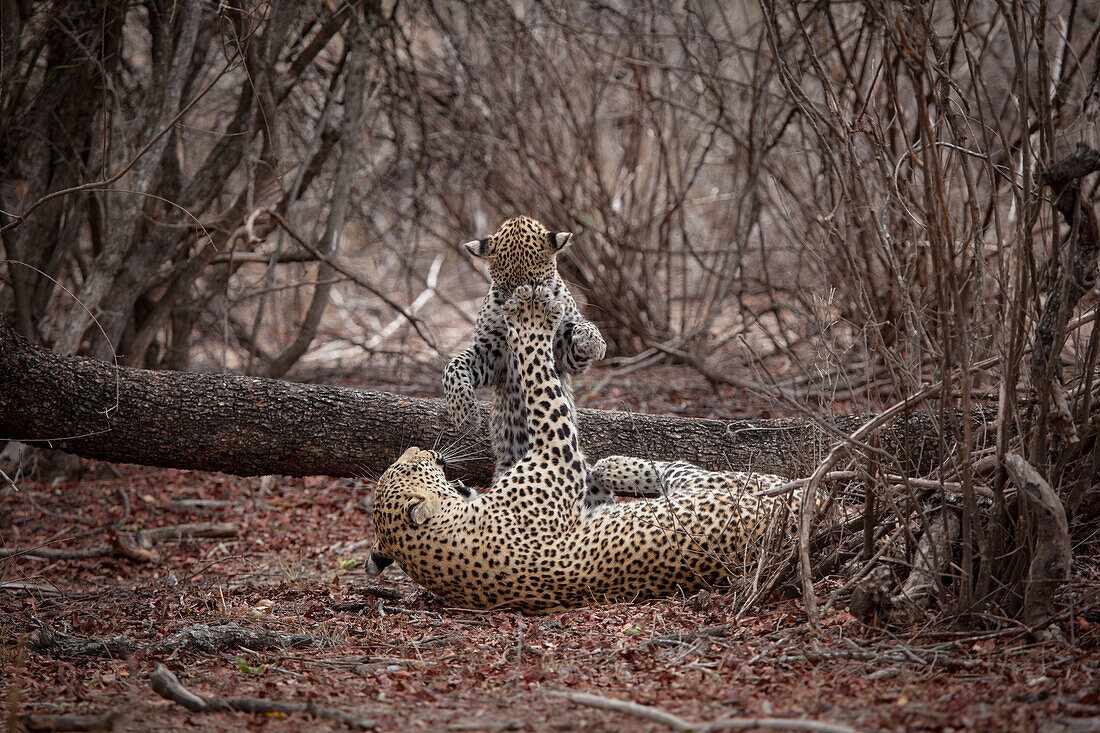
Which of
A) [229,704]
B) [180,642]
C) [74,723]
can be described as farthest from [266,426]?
[74,723]

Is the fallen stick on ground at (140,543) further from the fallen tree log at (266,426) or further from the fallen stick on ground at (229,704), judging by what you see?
the fallen stick on ground at (229,704)

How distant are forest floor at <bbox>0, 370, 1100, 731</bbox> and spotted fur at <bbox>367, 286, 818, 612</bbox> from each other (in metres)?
0.15

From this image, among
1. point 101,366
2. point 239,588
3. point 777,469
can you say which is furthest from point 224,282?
point 777,469

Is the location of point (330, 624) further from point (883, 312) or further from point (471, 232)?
point (471, 232)

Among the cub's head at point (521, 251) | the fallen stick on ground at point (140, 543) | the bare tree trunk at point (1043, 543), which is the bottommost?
the fallen stick on ground at point (140, 543)

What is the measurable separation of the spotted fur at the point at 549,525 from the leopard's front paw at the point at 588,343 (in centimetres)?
19

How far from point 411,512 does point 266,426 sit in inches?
57.6

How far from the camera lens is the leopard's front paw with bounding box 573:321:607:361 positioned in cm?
546

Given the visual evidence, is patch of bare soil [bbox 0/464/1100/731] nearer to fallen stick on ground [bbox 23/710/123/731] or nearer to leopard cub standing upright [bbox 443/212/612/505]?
fallen stick on ground [bbox 23/710/123/731]

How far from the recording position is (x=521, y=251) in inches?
209

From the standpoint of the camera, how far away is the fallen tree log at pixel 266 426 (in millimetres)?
5664

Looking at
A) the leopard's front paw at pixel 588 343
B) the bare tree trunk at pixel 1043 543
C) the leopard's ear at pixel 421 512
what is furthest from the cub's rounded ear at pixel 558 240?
the bare tree trunk at pixel 1043 543

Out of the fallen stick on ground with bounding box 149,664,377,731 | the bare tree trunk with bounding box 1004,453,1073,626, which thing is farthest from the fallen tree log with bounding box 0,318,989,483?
the fallen stick on ground with bounding box 149,664,377,731

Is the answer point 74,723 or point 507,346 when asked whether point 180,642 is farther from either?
point 507,346
